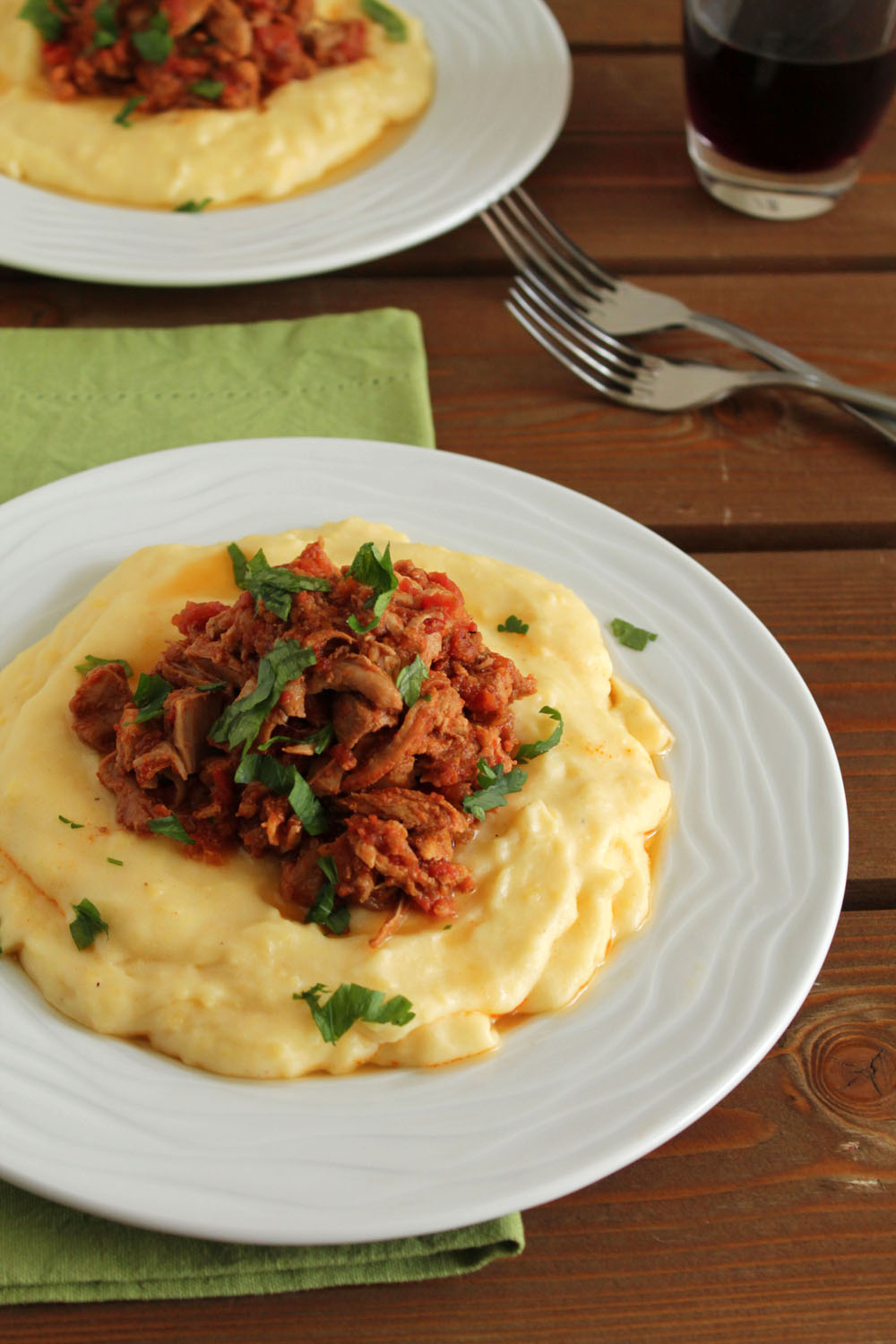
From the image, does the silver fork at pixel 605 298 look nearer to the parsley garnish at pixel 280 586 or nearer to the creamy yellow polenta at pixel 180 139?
the creamy yellow polenta at pixel 180 139

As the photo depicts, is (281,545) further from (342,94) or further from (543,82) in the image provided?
(543,82)

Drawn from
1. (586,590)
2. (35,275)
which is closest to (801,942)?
(586,590)

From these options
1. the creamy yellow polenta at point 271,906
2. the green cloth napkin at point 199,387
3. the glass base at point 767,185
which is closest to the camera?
the creamy yellow polenta at point 271,906

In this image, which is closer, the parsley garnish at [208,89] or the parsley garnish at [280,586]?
the parsley garnish at [280,586]

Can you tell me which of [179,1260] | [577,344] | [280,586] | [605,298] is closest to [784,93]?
[605,298]

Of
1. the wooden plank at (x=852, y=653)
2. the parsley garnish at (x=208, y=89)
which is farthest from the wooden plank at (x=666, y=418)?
the parsley garnish at (x=208, y=89)

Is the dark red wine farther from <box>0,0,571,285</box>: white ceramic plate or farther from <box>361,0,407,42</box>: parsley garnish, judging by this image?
<box>361,0,407,42</box>: parsley garnish

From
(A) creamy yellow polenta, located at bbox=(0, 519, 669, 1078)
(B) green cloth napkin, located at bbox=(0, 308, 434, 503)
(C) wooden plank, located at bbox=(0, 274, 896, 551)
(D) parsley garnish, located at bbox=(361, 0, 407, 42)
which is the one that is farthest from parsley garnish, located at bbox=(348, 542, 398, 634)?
(D) parsley garnish, located at bbox=(361, 0, 407, 42)
